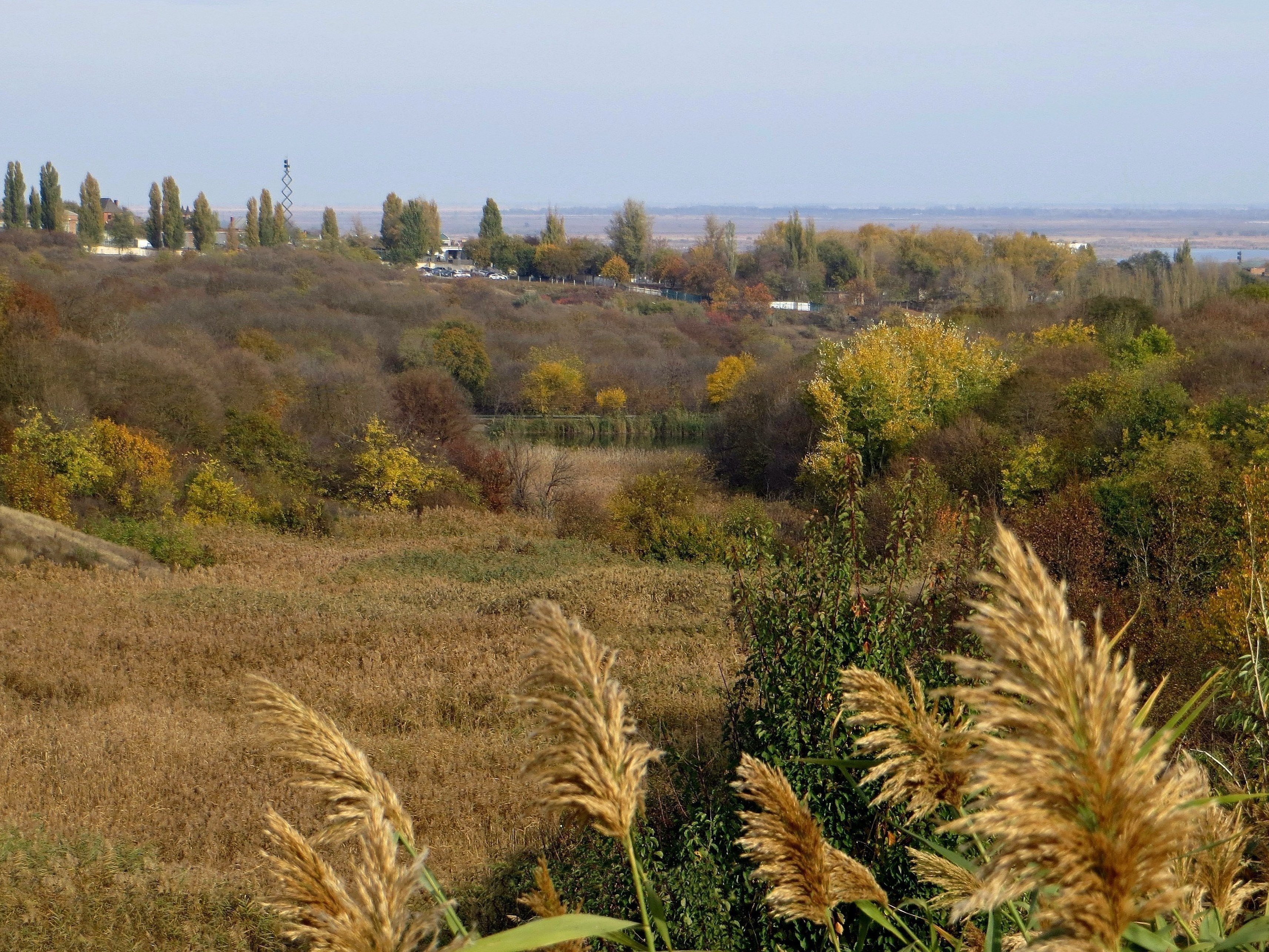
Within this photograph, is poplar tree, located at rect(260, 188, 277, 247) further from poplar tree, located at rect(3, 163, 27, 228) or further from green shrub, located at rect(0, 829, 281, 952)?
green shrub, located at rect(0, 829, 281, 952)

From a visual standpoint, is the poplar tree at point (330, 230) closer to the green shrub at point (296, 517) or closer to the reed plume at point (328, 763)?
the green shrub at point (296, 517)

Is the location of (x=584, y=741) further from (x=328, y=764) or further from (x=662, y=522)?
(x=662, y=522)

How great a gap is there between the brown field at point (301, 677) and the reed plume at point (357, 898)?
368 centimetres

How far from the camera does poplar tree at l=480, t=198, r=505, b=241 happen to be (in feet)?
402

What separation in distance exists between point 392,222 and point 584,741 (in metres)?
130

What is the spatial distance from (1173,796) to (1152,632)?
450 inches

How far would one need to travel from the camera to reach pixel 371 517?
27.8m

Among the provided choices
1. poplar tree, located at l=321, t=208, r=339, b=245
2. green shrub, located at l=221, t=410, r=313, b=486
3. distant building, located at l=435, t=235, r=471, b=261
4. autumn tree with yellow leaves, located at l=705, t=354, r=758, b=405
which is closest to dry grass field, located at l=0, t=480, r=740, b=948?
green shrub, located at l=221, t=410, r=313, b=486

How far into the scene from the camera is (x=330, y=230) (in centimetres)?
11225

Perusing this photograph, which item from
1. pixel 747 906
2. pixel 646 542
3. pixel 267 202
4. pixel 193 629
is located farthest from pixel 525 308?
pixel 747 906

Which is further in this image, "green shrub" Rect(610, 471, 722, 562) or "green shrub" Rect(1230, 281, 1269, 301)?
"green shrub" Rect(1230, 281, 1269, 301)

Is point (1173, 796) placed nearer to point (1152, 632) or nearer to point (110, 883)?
point (110, 883)

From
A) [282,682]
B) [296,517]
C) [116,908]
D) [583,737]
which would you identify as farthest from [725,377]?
[583,737]

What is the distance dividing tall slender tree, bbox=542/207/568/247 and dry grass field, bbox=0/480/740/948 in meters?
99.6
